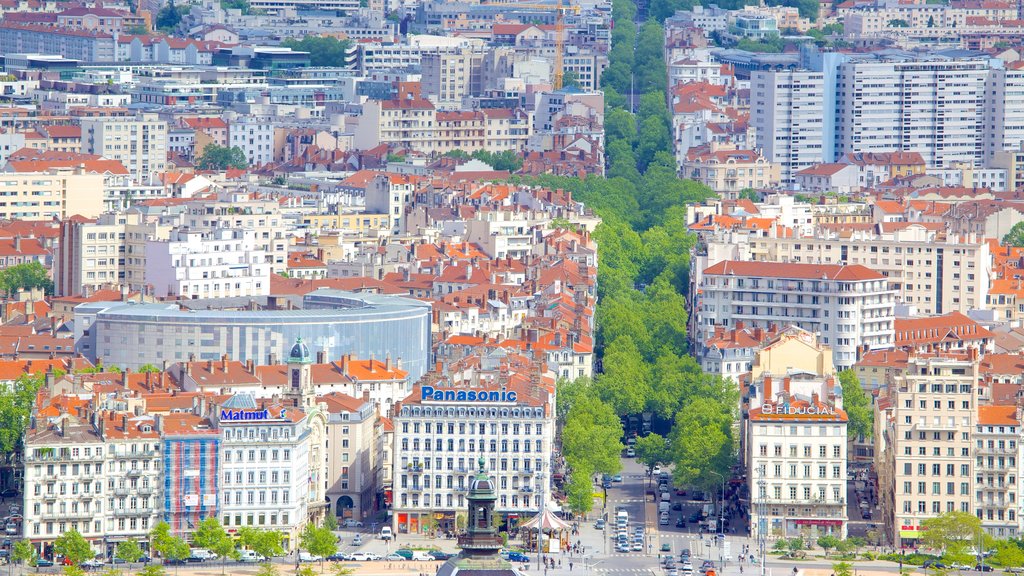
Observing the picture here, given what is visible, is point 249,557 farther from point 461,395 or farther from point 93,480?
point 461,395

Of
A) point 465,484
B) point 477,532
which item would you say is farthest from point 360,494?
point 477,532

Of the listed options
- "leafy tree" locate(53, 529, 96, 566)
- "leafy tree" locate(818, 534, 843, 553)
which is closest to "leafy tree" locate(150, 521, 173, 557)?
"leafy tree" locate(53, 529, 96, 566)

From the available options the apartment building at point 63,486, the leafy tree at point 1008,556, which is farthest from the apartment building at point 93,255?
the leafy tree at point 1008,556

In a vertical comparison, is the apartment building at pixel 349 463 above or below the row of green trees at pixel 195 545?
above

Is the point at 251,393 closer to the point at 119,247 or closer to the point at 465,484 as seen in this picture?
the point at 465,484

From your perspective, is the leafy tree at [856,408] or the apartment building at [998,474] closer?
the apartment building at [998,474]

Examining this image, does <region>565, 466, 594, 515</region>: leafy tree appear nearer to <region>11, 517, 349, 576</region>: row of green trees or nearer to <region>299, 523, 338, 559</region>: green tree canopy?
<region>11, 517, 349, 576</region>: row of green trees

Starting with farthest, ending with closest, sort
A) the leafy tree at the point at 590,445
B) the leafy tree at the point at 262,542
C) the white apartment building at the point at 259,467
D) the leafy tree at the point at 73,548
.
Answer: the leafy tree at the point at 590,445, the white apartment building at the point at 259,467, the leafy tree at the point at 262,542, the leafy tree at the point at 73,548

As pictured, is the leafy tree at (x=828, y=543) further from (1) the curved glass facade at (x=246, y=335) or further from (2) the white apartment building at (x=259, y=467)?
(1) the curved glass facade at (x=246, y=335)
